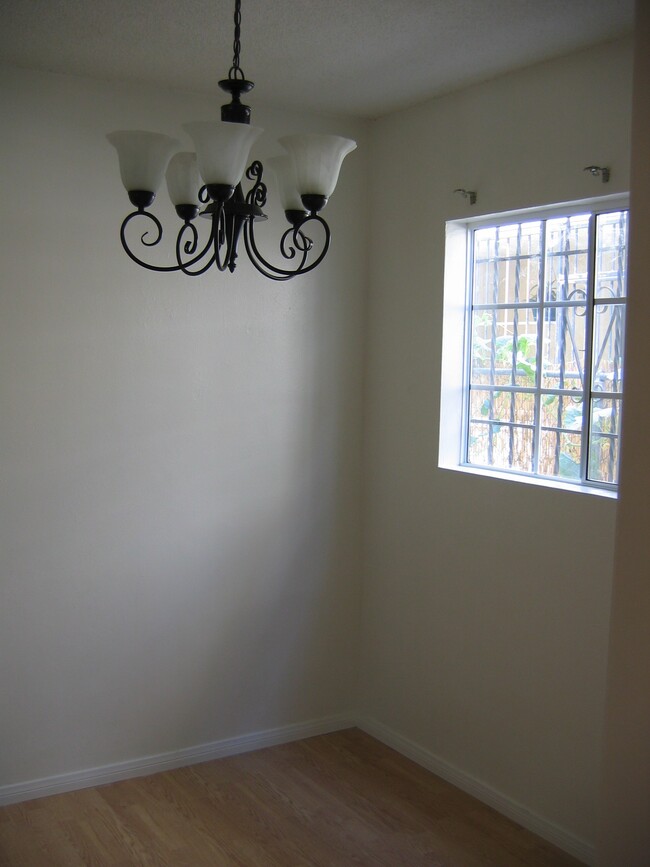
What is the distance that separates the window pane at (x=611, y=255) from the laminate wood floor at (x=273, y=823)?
1.96 meters

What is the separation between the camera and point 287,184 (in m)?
2.20

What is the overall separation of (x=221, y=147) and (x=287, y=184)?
274 millimetres

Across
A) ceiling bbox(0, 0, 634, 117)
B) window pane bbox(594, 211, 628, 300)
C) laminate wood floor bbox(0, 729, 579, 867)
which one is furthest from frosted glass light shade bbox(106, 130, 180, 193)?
laminate wood floor bbox(0, 729, 579, 867)

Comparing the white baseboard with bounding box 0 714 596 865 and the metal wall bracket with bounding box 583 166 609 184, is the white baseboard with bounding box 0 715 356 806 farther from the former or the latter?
the metal wall bracket with bounding box 583 166 609 184

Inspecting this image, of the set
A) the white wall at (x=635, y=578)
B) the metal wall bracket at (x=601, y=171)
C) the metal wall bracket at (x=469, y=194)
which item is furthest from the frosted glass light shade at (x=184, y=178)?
the metal wall bracket at (x=469, y=194)

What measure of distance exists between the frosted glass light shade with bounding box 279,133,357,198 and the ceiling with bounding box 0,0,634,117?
797 millimetres

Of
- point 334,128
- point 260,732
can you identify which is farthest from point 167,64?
point 260,732

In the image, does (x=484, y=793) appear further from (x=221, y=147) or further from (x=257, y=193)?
(x=221, y=147)

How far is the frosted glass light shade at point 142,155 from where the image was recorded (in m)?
2.06

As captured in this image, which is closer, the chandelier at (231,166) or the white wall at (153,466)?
the chandelier at (231,166)

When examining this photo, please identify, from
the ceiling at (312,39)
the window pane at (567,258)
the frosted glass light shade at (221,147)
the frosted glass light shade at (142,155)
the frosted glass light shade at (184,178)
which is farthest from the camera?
the window pane at (567,258)

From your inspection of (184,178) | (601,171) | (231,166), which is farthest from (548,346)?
(231,166)

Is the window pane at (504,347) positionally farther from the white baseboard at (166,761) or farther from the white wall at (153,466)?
the white baseboard at (166,761)

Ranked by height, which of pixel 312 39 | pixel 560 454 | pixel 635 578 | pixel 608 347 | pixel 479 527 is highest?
pixel 312 39
